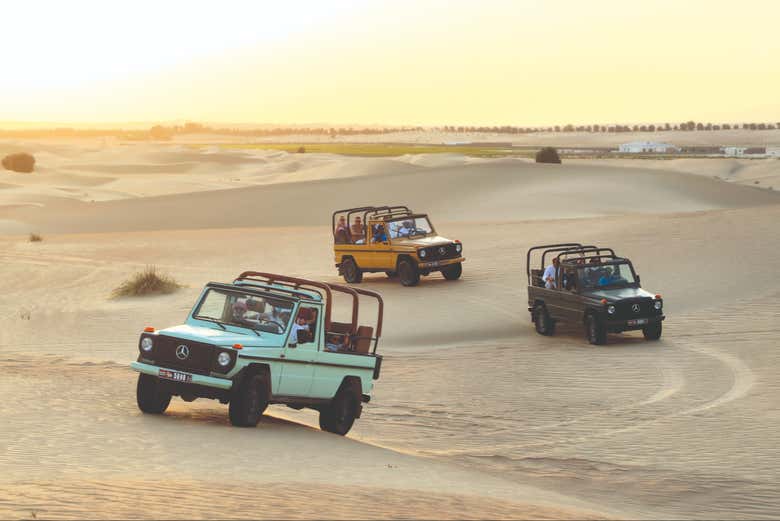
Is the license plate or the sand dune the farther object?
the sand dune

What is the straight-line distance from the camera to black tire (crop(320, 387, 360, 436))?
45.2ft

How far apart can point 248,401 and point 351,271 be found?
A: 17.9 meters

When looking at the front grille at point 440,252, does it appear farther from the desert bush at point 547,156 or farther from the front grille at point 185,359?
the desert bush at point 547,156

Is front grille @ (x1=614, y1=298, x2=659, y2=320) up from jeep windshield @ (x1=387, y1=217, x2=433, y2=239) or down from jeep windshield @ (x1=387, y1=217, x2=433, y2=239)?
down

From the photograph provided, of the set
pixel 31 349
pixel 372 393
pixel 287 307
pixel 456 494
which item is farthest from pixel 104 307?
pixel 456 494

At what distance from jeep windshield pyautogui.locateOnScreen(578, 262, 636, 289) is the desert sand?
1.12 metres

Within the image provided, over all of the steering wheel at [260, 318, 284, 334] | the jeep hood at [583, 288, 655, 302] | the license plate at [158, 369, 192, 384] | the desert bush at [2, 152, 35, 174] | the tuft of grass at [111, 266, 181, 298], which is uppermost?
the steering wheel at [260, 318, 284, 334]

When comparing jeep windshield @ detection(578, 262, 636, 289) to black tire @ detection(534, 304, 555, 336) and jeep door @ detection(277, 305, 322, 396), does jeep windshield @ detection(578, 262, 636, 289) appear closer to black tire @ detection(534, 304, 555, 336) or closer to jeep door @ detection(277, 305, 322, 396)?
black tire @ detection(534, 304, 555, 336)

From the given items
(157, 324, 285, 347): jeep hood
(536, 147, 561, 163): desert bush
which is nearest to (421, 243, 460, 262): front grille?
(157, 324, 285, 347): jeep hood

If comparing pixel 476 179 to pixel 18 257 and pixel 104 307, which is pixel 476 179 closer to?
pixel 18 257

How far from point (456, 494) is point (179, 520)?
109 inches

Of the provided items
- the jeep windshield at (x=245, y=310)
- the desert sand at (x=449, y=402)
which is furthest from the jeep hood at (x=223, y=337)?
the desert sand at (x=449, y=402)

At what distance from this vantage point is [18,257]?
40.0 metres

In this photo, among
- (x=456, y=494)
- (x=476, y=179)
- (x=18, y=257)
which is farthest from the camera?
(x=476, y=179)
